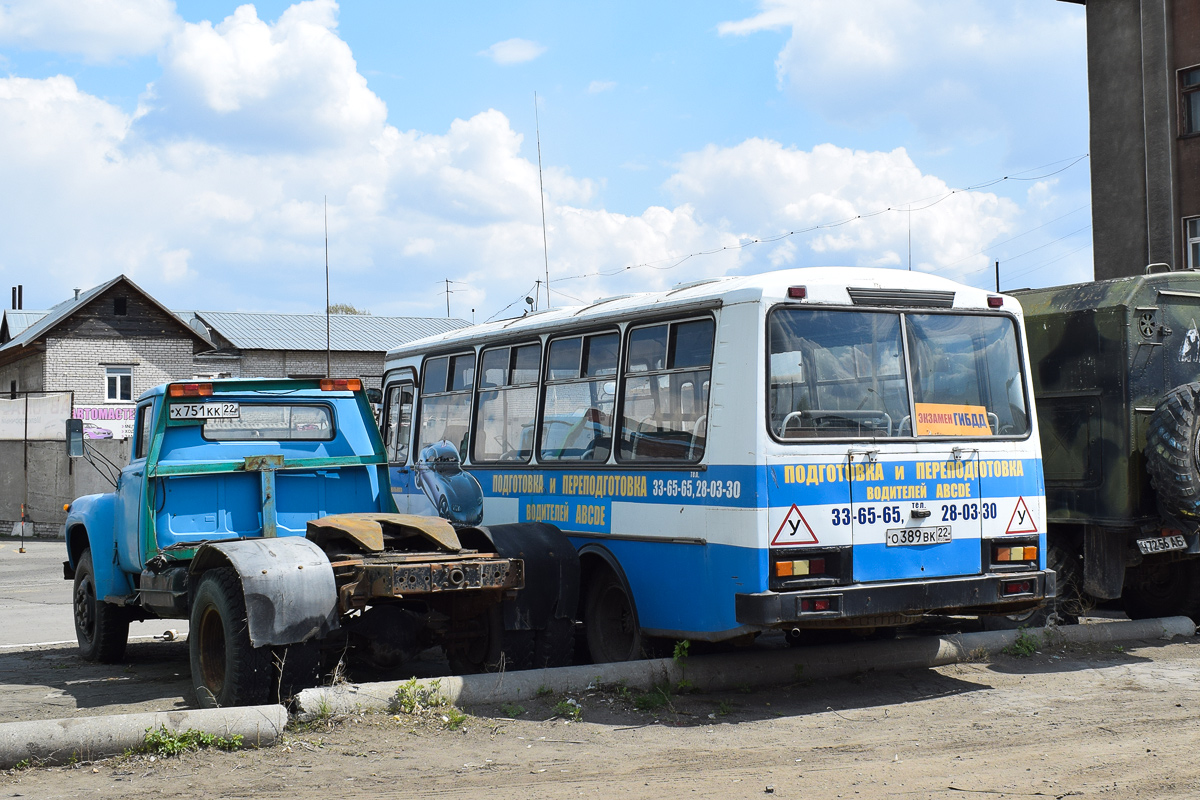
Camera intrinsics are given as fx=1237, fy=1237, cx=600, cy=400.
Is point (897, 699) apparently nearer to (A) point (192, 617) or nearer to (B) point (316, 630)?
(B) point (316, 630)

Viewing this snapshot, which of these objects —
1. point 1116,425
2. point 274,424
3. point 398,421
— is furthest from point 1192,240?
point 274,424

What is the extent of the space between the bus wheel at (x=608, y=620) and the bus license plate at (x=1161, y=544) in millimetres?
4565

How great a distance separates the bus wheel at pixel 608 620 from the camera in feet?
30.0

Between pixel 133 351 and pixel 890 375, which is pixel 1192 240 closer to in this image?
pixel 890 375

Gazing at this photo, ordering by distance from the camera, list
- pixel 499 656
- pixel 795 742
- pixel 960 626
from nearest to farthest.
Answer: pixel 795 742
pixel 499 656
pixel 960 626

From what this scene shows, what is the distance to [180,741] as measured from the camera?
6684mm

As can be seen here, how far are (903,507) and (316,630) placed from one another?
383 centimetres

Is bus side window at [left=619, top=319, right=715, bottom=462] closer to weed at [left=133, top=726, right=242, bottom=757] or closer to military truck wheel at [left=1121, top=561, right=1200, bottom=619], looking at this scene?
weed at [left=133, top=726, right=242, bottom=757]

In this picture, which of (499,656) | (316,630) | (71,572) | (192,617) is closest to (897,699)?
(499,656)

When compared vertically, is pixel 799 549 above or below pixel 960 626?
above

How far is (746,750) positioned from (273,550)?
124 inches

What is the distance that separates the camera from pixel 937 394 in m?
8.50

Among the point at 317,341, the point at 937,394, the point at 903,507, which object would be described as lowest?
the point at 903,507

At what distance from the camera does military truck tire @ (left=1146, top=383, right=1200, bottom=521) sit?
9992mm
